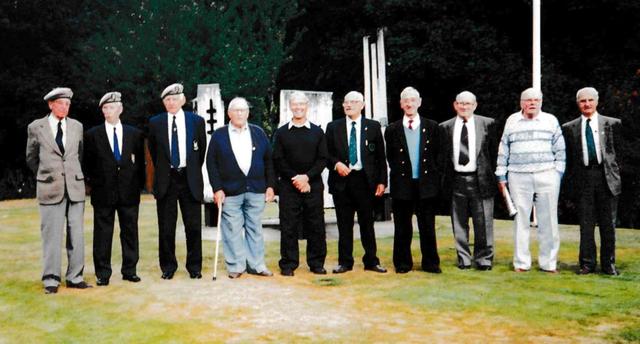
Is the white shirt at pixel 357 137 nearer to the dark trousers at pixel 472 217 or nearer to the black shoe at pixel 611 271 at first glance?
the dark trousers at pixel 472 217

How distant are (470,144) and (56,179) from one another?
4129 millimetres

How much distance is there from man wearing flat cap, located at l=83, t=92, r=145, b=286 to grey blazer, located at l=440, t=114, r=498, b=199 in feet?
10.5

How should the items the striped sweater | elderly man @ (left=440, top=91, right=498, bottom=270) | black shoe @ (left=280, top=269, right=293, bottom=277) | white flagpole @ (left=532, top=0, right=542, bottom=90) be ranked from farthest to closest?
1. white flagpole @ (left=532, top=0, right=542, bottom=90)
2. elderly man @ (left=440, top=91, right=498, bottom=270)
3. black shoe @ (left=280, top=269, right=293, bottom=277)
4. the striped sweater

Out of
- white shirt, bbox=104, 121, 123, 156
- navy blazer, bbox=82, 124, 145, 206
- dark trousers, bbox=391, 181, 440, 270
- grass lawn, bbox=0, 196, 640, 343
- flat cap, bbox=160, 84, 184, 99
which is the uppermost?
flat cap, bbox=160, 84, 184, 99

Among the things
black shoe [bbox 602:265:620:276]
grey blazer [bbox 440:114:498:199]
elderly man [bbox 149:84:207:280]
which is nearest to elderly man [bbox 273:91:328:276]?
elderly man [bbox 149:84:207:280]

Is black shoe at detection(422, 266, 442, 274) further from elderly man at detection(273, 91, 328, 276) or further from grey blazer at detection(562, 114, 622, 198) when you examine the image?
grey blazer at detection(562, 114, 622, 198)

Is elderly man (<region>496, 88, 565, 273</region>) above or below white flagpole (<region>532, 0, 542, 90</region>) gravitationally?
below

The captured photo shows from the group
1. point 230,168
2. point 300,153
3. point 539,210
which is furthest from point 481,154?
point 230,168

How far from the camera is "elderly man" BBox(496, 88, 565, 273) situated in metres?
8.09

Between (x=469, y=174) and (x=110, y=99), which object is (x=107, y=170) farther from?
(x=469, y=174)

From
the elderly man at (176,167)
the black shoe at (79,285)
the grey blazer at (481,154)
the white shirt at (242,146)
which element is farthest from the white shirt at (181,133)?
the grey blazer at (481,154)

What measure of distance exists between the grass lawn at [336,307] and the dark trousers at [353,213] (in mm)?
220

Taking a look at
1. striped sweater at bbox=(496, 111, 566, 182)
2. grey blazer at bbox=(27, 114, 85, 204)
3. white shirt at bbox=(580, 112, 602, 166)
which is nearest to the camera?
grey blazer at bbox=(27, 114, 85, 204)

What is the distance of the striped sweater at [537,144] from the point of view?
8070 mm
